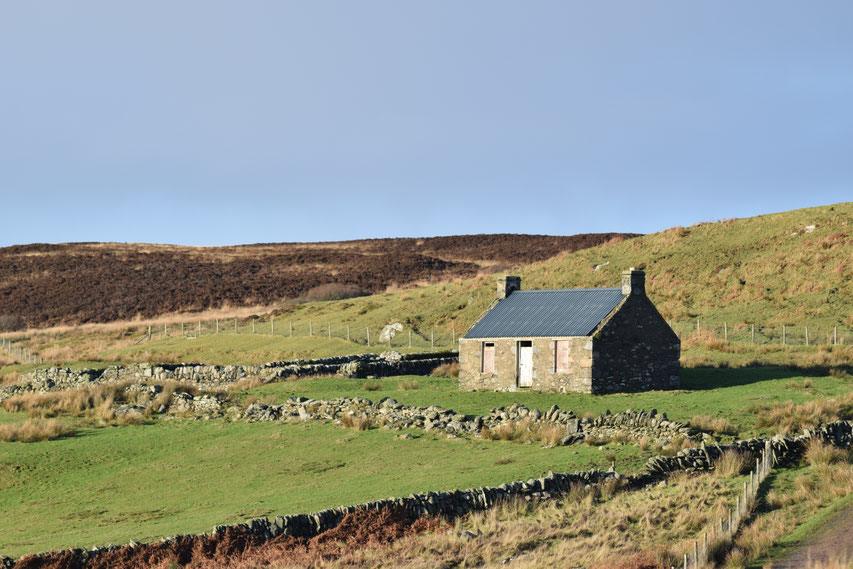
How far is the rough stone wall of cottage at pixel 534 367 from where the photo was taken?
38.6 m

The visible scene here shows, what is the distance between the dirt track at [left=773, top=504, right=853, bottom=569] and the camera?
16.1 metres

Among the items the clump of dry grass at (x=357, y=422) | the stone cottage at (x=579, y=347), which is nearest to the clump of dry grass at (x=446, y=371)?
the stone cottage at (x=579, y=347)

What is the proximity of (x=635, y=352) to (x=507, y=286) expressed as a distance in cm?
876

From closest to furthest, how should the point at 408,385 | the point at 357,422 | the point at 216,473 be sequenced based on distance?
the point at 216,473, the point at 357,422, the point at 408,385

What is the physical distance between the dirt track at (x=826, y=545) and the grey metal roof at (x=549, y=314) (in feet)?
66.4

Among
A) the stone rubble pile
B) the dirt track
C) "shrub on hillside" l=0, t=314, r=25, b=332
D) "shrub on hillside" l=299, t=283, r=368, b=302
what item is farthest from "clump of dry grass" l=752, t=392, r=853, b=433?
"shrub on hillside" l=0, t=314, r=25, b=332

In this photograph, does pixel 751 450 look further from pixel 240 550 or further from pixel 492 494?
pixel 240 550

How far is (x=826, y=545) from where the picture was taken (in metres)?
17.1

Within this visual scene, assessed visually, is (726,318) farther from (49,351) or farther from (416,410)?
(49,351)

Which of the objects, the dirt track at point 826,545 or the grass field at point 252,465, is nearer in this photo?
the dirt track at point 826,545

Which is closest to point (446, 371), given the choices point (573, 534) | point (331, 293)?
point (573, 534)

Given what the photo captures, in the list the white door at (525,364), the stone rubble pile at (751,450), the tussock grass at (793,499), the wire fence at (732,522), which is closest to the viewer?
the wire fence at (732,522)

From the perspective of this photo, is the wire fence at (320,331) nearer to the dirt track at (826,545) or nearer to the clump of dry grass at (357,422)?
the clump of dry grass at (357,422)

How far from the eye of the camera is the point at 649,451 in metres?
26.0
